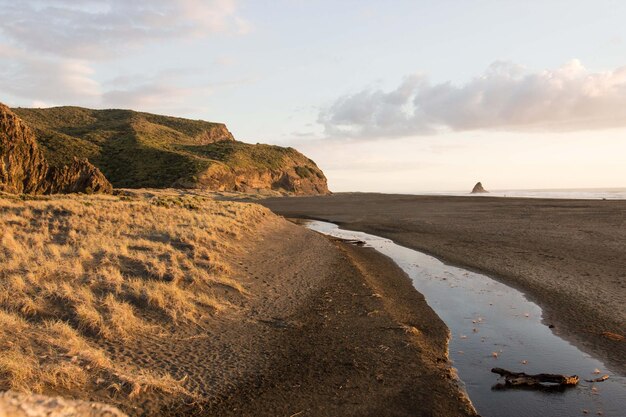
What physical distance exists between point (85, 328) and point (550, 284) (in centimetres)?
1472

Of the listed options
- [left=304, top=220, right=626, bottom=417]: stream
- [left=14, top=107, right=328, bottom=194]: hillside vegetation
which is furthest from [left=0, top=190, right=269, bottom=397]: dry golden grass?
[left=14, top=107, right=328, bottom=194]: hillside vegetation

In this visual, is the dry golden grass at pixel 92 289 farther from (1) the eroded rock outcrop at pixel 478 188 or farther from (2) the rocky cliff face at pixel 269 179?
(1) the eroded rock outcrop at pixel 478 188

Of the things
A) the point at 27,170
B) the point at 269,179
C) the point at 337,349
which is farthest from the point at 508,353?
the point at 269,179

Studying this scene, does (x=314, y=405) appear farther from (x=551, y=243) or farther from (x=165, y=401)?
(x=551, y=243)

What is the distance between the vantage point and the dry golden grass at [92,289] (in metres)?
6.62

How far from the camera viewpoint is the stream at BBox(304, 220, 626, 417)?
7133 millimetres

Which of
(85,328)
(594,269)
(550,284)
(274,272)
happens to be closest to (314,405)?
(85,328)

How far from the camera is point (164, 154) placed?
105 metres

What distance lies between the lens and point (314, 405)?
22.3 ft

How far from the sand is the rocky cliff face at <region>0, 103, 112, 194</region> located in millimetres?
26219

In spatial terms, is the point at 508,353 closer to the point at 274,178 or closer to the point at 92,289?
the point at 92,289

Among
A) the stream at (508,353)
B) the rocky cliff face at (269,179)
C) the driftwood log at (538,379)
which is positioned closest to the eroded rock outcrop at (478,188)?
the rocky cliff face at (269,179)

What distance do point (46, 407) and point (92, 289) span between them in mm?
6417

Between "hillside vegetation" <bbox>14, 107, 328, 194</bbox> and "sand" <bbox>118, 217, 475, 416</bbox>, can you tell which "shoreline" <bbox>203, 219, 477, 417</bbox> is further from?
"hillside vegetation" <bbox>14, 107, 328, 194</bbox>
